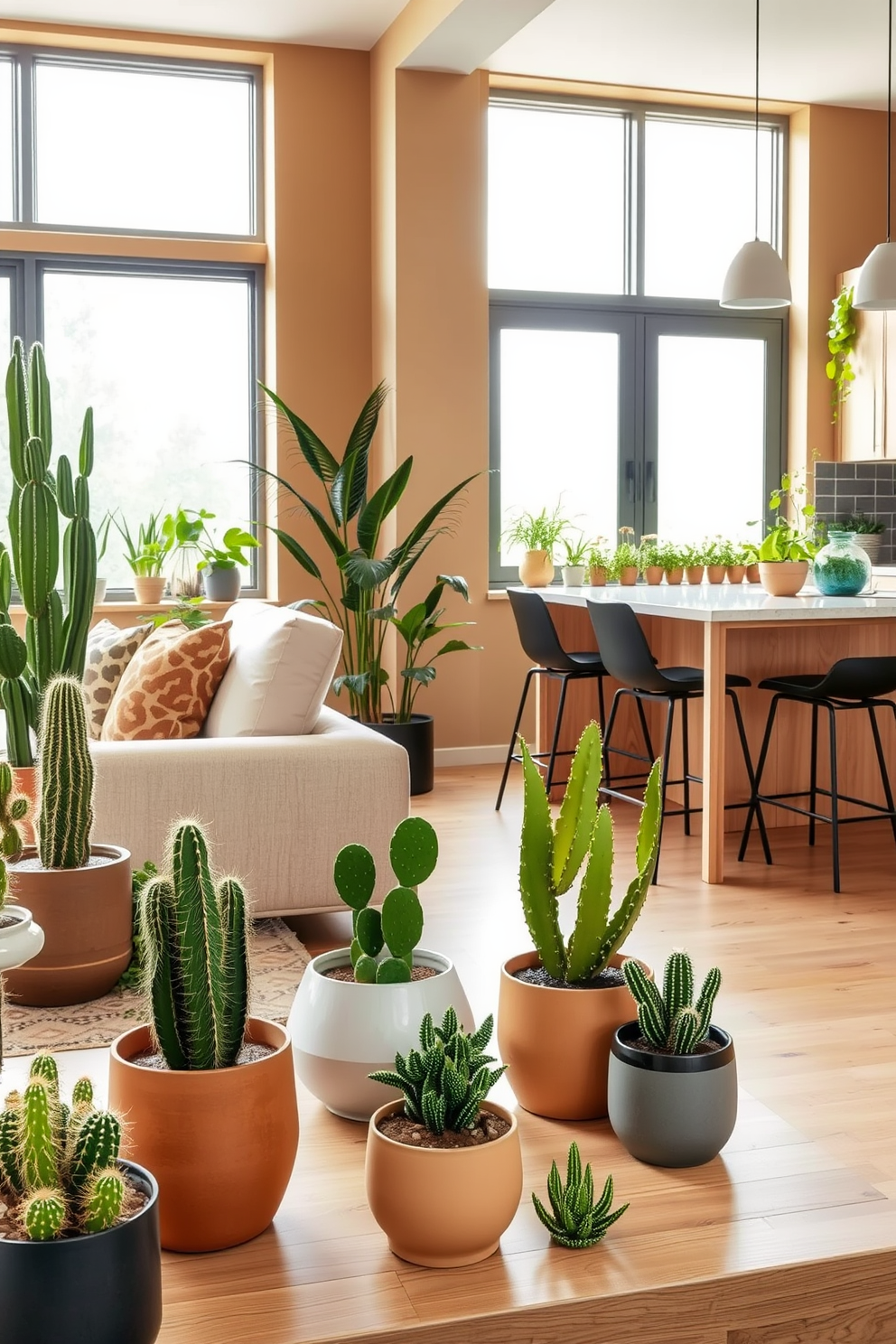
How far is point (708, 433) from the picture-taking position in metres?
7.16

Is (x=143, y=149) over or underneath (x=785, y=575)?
over

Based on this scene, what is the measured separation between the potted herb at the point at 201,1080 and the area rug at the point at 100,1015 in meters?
0.92

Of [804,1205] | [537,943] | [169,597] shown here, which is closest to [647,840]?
[537,943]

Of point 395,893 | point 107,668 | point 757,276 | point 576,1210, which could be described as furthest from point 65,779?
point 757,276

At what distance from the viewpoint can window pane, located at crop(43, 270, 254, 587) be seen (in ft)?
21.0

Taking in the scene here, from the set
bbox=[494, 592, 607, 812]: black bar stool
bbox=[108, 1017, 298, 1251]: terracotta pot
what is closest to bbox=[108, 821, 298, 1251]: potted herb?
bbox=[108, 1017, 298, 1251]: terracotta pot

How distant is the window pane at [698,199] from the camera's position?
7.00m

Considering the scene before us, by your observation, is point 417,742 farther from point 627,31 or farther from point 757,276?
point 627,31

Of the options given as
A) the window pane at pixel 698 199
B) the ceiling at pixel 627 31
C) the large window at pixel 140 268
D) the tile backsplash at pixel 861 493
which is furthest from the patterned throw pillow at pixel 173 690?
the tile backsplash at pixel 861 493

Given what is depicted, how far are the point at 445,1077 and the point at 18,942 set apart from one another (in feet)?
1.83

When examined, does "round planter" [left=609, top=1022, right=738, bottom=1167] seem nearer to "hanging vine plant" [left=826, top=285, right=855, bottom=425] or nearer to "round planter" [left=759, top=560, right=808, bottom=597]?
"round planter" [left=759, top=560, right=808, bottom=597]

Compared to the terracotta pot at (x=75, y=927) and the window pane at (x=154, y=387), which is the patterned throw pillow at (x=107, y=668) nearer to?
the terracotta pot at (x=75, y=927)

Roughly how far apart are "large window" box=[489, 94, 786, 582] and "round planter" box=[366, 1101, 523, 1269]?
5424 mm

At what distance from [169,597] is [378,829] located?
11.0 ft
